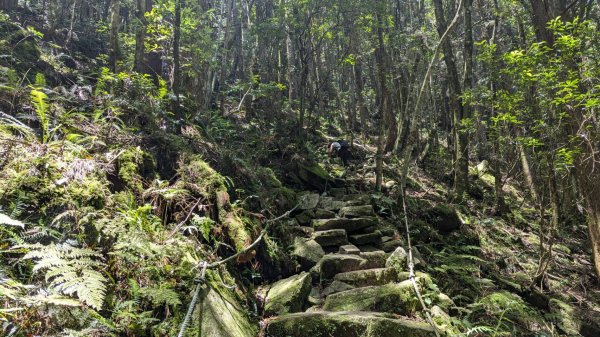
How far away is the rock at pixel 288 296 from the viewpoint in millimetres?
4402

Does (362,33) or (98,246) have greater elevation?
(362,33)

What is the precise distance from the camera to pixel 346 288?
517cm

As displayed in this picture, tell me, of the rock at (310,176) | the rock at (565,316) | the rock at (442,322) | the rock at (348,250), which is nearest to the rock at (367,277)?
the rock at (348,250)

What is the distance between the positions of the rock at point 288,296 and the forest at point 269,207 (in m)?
0.03

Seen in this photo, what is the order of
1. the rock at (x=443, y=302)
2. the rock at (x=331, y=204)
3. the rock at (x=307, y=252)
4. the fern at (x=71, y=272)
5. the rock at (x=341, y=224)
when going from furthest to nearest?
1. the rock at (x=331, y=204)
2. the rock at (x=341, y=224)
3. the rock at (x=307, y=252)
4. the rock at (x=443, y=302)
5. the fern at (x=71, y=272)

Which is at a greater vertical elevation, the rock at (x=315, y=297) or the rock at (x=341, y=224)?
the rock at (x=341, y=224)

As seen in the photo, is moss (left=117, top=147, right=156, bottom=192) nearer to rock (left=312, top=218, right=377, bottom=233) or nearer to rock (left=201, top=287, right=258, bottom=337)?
rock (left=201, top=287, right=258, bottom=337)

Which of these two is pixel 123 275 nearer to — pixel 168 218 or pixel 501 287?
pixel 168 218

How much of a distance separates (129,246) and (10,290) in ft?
2.67

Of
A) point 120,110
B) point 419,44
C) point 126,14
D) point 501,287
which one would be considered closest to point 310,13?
point 419,44

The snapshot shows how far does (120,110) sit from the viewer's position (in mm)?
6211

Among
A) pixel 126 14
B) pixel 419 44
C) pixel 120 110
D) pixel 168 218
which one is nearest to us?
pixel 168 218

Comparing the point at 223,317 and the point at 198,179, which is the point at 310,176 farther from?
the point at 223,317

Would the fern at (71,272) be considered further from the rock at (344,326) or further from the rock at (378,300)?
the rock at (378,300)
